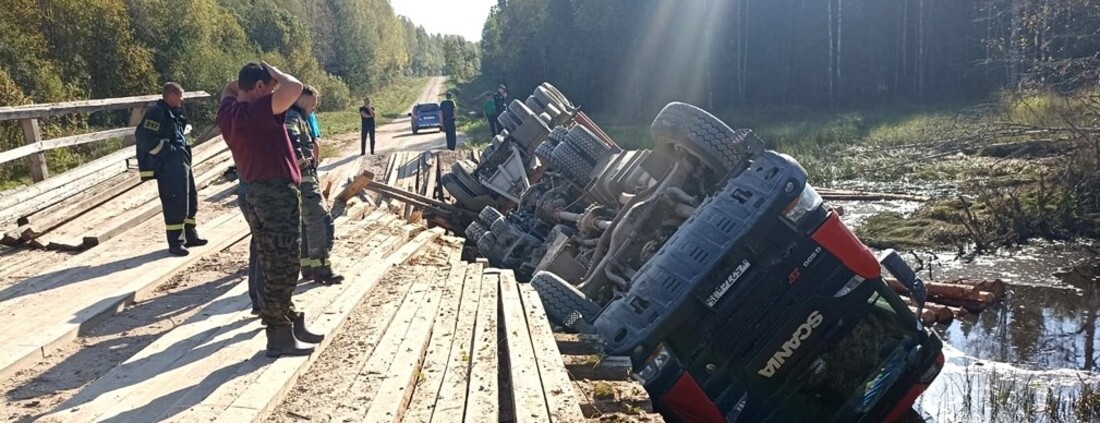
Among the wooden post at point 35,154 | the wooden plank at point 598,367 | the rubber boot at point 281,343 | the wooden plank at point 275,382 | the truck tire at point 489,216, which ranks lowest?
the truck tire at point 489,216

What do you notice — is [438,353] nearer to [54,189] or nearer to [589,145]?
[589,145]

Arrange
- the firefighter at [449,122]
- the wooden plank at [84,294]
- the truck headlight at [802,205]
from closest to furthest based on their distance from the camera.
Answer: the wooden plank at [84,294] → the truck headlight at [802,205] → the firefighter at [449,122]

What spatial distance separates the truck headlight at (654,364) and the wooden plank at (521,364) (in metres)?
0.79

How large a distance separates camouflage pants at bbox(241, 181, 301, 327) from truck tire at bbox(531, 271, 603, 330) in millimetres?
1904

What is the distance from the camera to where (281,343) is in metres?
4.11

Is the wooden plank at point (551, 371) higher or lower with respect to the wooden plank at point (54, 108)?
lower

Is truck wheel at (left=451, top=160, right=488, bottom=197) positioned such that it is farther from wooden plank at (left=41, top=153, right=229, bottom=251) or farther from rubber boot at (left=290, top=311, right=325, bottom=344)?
rubber boot at (left=290, top=311, right=325, bottom=344)

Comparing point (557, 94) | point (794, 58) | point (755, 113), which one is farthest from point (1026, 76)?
point (794, 58)

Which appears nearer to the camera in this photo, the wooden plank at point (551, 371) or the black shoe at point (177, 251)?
the wooden plank at point (551, 371)

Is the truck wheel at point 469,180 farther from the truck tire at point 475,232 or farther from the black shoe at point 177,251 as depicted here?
the black shoe at point 177,251

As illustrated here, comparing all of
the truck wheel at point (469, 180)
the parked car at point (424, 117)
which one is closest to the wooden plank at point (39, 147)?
the truck wheel at point (469, 180)

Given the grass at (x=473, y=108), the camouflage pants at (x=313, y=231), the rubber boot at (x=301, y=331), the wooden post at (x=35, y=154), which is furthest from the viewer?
the grass at (x=473, y=108)

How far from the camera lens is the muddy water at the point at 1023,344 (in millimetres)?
6480

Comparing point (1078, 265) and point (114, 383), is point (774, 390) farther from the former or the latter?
point (1078, 265)
